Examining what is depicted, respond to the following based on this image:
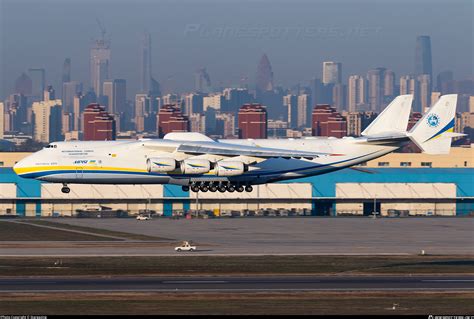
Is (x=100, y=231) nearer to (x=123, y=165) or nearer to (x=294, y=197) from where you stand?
(x=123, y=165)

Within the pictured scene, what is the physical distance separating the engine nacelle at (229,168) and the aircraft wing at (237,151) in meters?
0.89

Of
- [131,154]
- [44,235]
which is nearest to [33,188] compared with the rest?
[44,235]

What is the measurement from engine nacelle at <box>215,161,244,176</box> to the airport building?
32.8 meters

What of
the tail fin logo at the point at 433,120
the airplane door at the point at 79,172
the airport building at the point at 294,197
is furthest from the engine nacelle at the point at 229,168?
the airport building at the point at 294,197

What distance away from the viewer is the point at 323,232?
241ft

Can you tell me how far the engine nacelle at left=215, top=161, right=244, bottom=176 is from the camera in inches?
2488

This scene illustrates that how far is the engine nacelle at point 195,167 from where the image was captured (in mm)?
63062

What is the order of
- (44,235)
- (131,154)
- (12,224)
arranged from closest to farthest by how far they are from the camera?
(131,154), (44,235), (12,224)

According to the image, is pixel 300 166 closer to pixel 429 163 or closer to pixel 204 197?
A: pixel 204 197

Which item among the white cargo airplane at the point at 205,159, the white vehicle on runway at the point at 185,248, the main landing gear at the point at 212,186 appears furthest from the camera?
the main landing gear at the point at 212,186

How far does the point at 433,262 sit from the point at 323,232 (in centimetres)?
2042

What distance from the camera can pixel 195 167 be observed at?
207 ft

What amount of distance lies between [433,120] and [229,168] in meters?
15.3

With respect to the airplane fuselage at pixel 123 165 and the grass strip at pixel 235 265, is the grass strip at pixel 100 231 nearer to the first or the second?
the airplane fuselage at pixel 123 165
